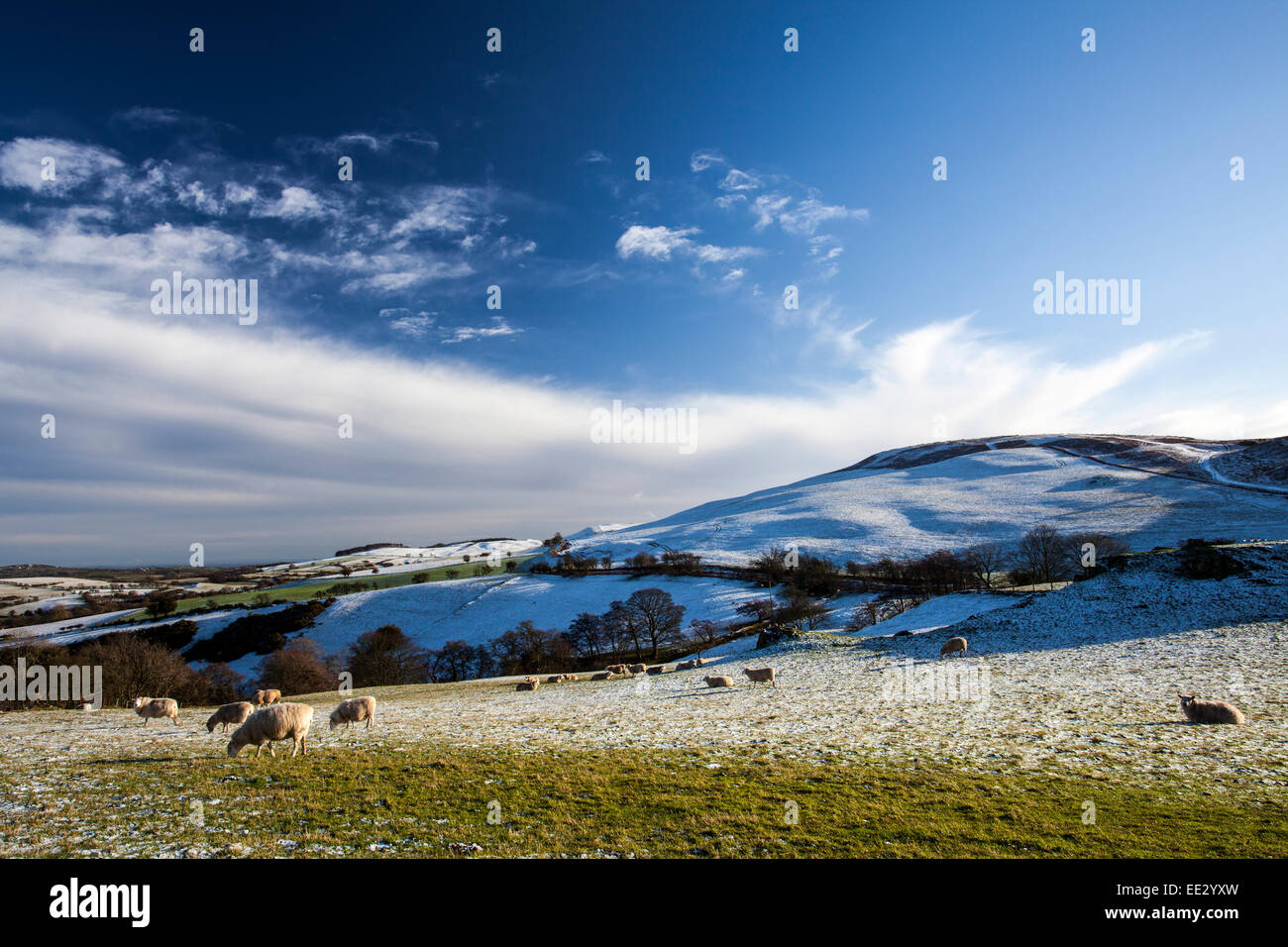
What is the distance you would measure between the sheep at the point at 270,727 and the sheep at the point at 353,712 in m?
5.43

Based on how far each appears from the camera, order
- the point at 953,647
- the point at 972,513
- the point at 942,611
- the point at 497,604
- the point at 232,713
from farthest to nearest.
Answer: the point at 972,513 → the point at 497,604 → the point at 942,611 → the point at 953,647 → the point at 232,713

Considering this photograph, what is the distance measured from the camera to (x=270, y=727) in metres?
16.5

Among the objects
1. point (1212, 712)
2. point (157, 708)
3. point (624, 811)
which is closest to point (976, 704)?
point (1212, 712)

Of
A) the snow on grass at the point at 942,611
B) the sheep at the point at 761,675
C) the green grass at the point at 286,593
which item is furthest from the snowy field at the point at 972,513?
the sheep at the point at 761,675

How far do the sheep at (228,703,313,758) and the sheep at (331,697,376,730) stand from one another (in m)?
5.43

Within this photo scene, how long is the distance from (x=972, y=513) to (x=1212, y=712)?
123893mm

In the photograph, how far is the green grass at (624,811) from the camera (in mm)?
9219

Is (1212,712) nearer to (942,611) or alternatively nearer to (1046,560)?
(942,611)

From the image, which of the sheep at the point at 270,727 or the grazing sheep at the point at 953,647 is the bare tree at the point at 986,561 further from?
the sheep at the point at 270,727

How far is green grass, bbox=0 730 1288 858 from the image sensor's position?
9.22m

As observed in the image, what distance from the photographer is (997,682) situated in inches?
1103

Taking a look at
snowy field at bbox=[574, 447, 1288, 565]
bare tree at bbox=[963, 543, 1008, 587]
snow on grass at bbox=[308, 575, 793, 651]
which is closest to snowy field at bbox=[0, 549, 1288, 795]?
bare tree at bbox=[963, 543, 1008, 587]

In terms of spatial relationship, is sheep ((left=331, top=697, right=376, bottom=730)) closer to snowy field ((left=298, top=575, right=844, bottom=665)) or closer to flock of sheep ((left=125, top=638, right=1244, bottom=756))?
flock of sheep ((left=125, top=638, right=1244, bottom=756))
